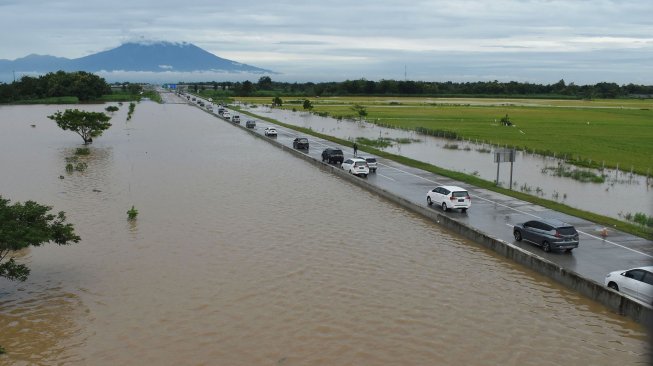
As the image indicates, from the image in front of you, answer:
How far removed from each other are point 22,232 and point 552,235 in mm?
17395

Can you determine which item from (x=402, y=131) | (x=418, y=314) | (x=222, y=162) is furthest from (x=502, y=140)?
(x=418, y=314)

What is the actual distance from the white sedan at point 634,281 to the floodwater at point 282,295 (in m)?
0.86

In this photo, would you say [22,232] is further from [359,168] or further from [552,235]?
[359,168]

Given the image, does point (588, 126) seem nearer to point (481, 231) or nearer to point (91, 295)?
point (481, 231)

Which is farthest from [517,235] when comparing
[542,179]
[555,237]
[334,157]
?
[334,157]

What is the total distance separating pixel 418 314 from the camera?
17047 millimetres

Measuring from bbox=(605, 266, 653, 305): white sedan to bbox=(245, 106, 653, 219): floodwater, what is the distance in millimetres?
4851

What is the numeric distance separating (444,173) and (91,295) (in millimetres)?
26265

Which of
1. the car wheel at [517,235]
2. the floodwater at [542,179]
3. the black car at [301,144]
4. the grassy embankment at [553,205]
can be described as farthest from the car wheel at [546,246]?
the black car at [301,144]

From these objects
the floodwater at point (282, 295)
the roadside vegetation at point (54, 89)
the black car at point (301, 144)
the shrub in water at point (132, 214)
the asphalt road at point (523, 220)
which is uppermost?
the roadside vegetation at point (54, 89)

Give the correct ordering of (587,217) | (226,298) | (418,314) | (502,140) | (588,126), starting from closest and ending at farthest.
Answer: (418,314) < (226,298) < (587,217) < (502,140) < (588,126)

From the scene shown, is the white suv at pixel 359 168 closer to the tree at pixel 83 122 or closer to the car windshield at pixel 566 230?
the car windshield at pixel 566 230

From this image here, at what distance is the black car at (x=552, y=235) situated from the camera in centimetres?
2059

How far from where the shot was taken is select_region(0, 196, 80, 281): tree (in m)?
17.1
